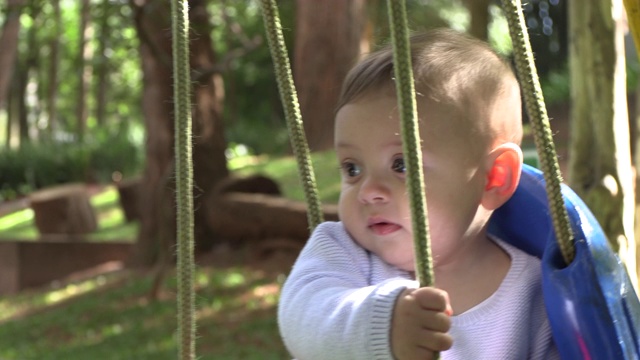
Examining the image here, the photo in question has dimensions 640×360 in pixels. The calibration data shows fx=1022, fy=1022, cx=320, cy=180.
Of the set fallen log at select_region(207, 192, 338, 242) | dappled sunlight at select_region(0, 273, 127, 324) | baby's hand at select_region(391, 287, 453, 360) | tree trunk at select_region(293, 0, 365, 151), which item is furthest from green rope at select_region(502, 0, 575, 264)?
tree trunk at select_region(293, 0, 365, 151)

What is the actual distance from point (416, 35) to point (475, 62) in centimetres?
13

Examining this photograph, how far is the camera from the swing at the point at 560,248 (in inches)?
57.4

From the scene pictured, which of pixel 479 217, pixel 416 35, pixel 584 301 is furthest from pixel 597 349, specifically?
pixel 416 35

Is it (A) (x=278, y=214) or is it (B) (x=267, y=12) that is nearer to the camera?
(B) (x=267, y=12)

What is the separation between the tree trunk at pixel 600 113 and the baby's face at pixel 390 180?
215cm

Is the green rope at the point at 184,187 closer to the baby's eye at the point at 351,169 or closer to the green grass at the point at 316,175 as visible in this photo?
the baby's eye at the point at 351,169

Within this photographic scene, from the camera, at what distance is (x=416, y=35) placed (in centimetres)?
196

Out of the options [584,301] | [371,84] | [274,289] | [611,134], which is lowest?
[274,289]

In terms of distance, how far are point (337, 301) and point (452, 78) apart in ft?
1.62

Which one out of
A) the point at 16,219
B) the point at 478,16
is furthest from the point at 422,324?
the point at 16,219

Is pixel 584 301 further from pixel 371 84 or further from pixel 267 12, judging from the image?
pixel 267 12

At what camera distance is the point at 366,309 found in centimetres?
150

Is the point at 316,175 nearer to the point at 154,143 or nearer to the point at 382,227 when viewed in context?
the point at 154,143

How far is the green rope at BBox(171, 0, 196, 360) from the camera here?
5.45 ft
